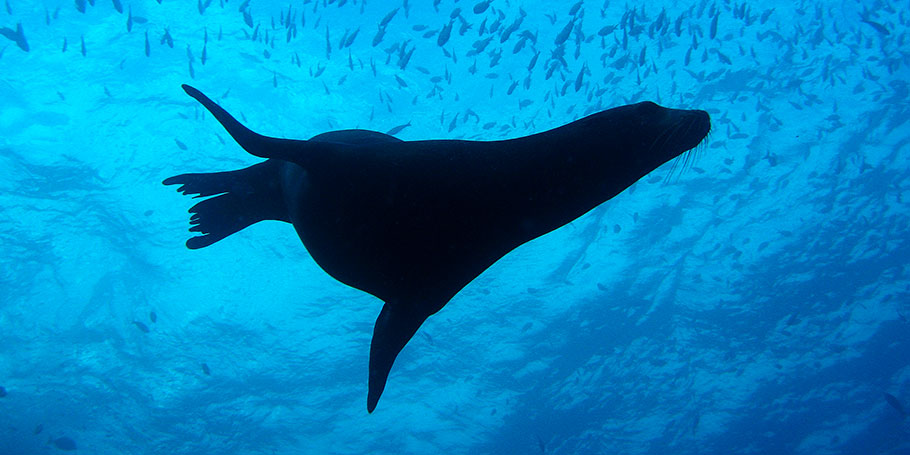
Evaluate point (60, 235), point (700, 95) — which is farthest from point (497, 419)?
point (60, 235)

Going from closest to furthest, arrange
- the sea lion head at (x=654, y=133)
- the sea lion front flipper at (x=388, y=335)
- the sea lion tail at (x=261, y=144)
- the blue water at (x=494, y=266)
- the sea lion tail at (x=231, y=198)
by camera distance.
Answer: the sea lion head at (x=654, y=133) < the sea lion tail at (x=261, y=144) < the sea lion front flipper at (x=388, y=335) < the sea lion tail at (x=231, y=198) < the blue water at (x=494, y=266)

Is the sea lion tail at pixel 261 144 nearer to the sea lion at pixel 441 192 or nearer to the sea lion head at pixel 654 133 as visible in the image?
the sea lion at pixel 441 192

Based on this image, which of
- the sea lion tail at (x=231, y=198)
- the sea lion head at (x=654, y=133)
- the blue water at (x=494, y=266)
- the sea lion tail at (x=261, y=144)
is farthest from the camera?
the blue water at (x=494, y=266)

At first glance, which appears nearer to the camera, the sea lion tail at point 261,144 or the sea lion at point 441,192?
the sea lion at point 441,192

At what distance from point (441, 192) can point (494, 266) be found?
1743cm

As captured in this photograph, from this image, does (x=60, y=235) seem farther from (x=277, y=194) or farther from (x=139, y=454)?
(x=277, y=194)

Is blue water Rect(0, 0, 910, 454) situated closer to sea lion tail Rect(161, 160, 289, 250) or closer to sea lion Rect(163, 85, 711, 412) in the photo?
sea lion tail Rect(161, 160, 289, 250)

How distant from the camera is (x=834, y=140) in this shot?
57.9ft

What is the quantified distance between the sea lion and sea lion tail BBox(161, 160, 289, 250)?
0.88m

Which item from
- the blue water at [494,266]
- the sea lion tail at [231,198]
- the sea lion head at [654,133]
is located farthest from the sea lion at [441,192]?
the blue water at [494,266]

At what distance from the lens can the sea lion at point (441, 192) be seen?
2.40m

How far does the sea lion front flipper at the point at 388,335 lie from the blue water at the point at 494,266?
897 cm

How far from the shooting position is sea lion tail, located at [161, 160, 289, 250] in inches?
152

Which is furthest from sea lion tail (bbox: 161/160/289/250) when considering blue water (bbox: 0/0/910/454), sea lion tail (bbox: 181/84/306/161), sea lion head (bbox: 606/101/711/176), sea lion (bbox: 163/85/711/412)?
blue water (bbox: 0/0/910/454)
